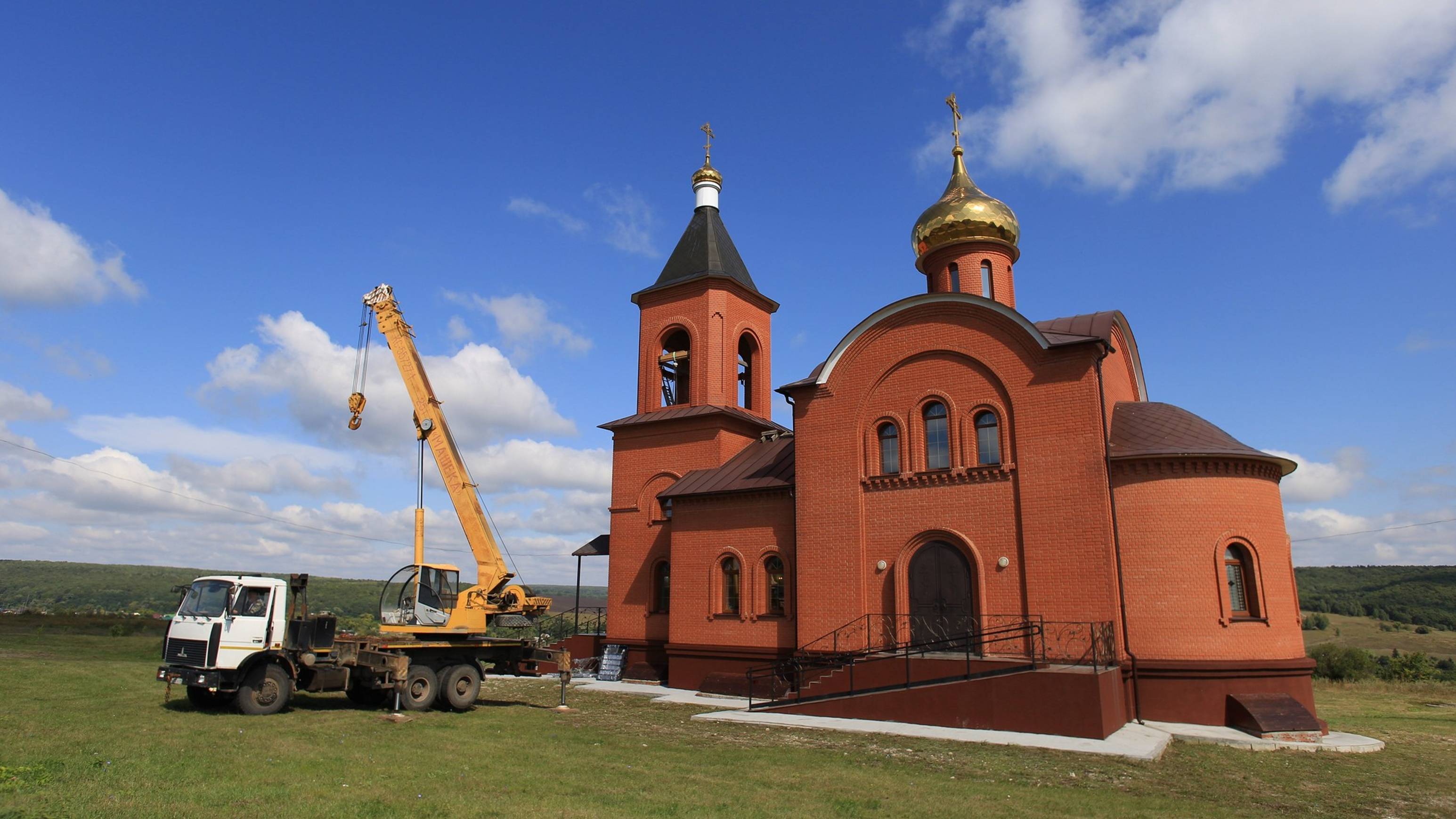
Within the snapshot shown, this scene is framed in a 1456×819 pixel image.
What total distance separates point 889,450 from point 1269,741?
7388mm

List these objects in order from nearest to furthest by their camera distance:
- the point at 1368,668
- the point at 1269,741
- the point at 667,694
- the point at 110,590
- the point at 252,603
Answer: the point at 1269,741 < the point at 252,603 < the point at 667,694 < the point at 1368,668 < the point at 110,590

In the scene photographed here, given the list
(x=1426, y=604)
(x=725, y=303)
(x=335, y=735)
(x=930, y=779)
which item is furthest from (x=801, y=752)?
(x=1426, y=604)

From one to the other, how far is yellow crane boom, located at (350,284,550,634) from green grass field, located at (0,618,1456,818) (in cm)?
164

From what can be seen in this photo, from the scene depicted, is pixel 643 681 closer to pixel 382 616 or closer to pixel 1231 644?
pixel 382 616

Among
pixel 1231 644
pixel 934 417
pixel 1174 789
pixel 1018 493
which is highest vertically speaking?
pixel 934 417

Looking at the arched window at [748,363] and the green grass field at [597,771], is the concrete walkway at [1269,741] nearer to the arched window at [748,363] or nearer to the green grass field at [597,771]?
the green grass field at [597,771]

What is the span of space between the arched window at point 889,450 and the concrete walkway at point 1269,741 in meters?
6.01

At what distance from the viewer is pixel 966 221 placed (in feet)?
60.7

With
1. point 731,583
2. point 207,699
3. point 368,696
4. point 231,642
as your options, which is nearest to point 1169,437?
point 731,583

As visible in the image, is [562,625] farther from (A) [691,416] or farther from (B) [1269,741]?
(B) [1269,741]

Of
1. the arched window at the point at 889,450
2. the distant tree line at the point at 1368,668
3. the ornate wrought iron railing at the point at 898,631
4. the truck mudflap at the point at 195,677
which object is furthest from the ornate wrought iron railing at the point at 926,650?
the distant tree line at the point at 1368,668

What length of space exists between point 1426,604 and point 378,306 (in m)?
80.1

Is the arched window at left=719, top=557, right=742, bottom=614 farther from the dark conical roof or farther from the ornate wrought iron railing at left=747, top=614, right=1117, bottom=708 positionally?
the dark conical roof

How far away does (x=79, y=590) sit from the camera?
97125mm
